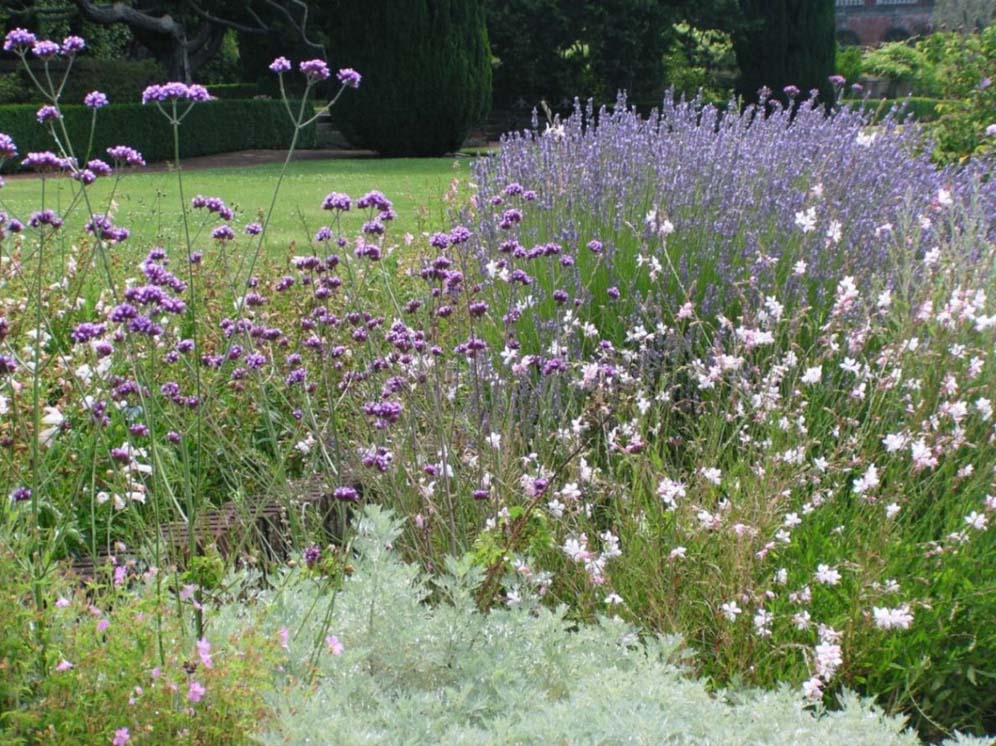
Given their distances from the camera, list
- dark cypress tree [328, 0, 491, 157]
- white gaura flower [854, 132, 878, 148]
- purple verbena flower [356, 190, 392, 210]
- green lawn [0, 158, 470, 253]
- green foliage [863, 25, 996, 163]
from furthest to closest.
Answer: dark cypress tree [328, 0, 491, 157] → green foliage [863, 25, 996, 163] → green lawn [0, 158, 470, 253] → white gaura flower [854, 132, 878, 148] → purple verbena flower [356, 190, 392, 210]

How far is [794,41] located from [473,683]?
23.5 m

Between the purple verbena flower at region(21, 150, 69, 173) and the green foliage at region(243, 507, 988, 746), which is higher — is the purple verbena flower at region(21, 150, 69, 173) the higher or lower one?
the higher one

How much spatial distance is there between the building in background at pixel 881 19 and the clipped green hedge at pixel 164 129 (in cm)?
4428

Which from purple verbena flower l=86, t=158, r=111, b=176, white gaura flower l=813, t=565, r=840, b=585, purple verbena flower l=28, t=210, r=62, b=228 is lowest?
white gaura flower l=813, t=565, r=840, b=585

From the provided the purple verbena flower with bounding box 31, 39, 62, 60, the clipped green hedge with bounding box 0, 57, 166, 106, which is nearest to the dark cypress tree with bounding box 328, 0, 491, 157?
the clipped green hedge with bounding box 0, 57, 166, 106

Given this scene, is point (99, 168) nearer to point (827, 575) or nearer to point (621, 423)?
point (621, 423)

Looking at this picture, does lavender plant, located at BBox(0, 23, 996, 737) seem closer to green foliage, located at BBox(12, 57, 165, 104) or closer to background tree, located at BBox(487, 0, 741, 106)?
green foliage, located at BBox(12, 57, 165, 104)

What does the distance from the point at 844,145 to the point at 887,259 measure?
736 millimetres

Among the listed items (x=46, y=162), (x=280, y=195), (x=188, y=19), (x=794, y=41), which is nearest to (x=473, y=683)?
(x=46, y=162)

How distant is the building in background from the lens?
2343 inches

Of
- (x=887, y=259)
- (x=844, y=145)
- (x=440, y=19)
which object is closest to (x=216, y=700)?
(x=887, y=259)

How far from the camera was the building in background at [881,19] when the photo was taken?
5950 centimetres

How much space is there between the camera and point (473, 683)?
2137 mm

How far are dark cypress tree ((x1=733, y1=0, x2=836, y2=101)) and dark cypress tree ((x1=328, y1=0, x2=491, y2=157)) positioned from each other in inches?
275
